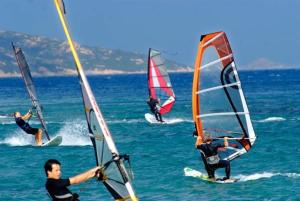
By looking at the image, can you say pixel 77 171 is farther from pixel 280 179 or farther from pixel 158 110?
pixel 158 110

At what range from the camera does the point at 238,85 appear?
19328mm

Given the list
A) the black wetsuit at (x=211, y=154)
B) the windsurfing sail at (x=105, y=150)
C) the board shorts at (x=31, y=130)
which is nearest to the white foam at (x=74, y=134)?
the board shorts at (x=31, y=130)

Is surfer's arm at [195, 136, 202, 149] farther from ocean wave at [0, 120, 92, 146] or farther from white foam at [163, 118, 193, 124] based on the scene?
white foam at [163, 118, 193, 124]

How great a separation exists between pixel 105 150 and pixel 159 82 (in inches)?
1324

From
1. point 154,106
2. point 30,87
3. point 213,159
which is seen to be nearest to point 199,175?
point 213,159

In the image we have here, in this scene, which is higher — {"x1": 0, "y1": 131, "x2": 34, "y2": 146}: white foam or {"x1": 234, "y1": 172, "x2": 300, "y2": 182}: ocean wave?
{"x1": 0, "y1": 131, "x2": 34, "y2": 146}: white foam

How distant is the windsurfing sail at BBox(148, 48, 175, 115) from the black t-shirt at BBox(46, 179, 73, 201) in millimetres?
32871

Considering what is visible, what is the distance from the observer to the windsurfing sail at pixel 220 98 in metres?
18.8

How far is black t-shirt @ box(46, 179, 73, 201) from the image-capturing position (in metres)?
8.76

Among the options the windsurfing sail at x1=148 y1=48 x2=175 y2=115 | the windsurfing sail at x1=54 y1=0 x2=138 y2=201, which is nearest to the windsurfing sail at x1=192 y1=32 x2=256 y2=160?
the windsurfing sail at x1=54 y1=0 x2=138 y2=201

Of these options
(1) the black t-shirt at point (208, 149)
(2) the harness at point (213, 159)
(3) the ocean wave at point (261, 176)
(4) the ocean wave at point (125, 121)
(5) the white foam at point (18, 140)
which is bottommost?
(3) the ocean wave at point (261, 176)

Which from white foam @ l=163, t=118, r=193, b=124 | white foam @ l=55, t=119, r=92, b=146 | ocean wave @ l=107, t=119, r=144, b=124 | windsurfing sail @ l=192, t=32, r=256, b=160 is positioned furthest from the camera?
ocean wave @ l=107, t=119, r=144, b=124

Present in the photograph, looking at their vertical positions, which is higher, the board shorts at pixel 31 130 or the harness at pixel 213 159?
the board shorts at pixel 31 130

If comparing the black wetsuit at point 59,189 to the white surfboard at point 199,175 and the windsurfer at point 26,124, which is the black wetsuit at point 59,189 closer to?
the white surfboard at point 199,175
